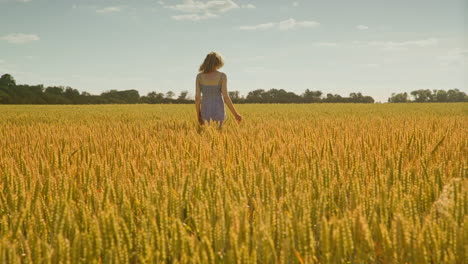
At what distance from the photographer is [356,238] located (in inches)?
41.7

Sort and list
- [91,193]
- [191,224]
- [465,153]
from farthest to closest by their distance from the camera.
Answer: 1. [465,153]
2. [91,193]
3. [191,224]

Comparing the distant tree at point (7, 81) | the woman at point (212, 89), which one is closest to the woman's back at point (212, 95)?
the woman at point (212, 89)

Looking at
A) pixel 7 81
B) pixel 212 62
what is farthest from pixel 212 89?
pixel 7 81

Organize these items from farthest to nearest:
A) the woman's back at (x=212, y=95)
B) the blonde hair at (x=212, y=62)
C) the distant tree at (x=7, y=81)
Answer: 1. the distant tree at (x=7, y=81)
2. the woman's back at (x=212, y=95)
3. the blonde hair at (x=212, y=62)

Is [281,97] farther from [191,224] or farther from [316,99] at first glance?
[191,224]

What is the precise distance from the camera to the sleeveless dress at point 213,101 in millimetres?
5402

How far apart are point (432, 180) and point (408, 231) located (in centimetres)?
61

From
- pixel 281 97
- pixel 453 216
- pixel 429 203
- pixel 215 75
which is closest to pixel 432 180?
pixel 429 203

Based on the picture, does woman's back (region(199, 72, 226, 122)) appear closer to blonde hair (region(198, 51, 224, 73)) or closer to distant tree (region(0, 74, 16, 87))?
blonde hair (region(198, 51, 224, 73))

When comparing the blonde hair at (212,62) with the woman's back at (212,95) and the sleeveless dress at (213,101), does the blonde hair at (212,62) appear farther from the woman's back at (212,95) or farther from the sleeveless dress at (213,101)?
the sleeveless dress at (213,101)

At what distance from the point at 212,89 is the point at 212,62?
1.31 ft

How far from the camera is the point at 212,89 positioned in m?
5.40

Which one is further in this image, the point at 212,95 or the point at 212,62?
the point at 212,95

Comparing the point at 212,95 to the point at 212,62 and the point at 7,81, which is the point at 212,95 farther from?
the point at 7,81
